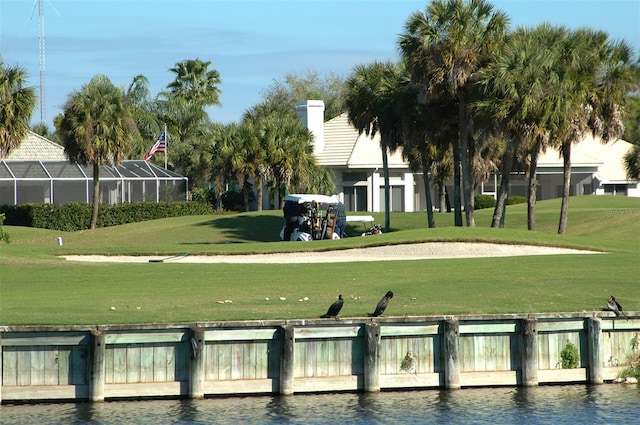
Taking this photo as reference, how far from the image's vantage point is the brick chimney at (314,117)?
65.2 metres

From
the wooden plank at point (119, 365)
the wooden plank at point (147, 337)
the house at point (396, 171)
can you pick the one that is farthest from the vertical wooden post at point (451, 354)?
the house at point (396, 171)

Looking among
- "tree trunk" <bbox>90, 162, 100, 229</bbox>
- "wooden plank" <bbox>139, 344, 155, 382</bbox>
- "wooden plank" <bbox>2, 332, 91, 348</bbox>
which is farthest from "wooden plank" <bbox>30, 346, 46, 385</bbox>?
"tree trunk" <bbox>90, 162, 100, 229</bbox>

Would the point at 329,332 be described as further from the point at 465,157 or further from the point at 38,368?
the point at 465,157

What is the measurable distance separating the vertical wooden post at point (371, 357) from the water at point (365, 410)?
191 millimetres

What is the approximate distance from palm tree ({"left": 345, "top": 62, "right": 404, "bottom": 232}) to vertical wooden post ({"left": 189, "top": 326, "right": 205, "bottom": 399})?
2968 centimetres

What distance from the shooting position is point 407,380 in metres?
18.6

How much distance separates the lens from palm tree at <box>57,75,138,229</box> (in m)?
53.1

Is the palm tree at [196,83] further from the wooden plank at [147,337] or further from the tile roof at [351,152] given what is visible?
the wooden plank at [147,337]

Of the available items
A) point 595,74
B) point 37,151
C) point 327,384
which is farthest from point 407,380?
point 37,151

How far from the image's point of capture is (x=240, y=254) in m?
32.6

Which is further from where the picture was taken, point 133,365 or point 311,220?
point 311,220

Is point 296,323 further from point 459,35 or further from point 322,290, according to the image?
point 459,35

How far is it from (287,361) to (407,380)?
2.11m

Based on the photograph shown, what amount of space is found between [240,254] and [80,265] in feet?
19.2
